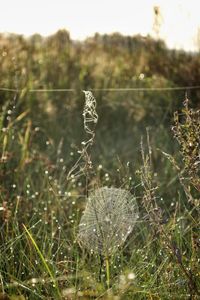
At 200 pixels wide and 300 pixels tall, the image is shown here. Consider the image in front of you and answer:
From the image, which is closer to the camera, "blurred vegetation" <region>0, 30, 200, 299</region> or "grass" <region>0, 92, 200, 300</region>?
"grass" <region>0, 92, 200, 300</region>

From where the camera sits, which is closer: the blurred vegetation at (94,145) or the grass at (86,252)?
the grass at (86,252)

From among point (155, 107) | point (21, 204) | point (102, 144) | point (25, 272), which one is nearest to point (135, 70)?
point (155, 107)

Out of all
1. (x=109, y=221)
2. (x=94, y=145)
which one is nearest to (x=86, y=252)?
(x=109, y=221)

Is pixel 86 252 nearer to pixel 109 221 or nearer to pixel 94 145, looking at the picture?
pixel 109 221

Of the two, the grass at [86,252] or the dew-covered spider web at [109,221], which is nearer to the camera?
the grass at [86,252]

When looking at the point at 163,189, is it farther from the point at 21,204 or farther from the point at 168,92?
the point at 168,92

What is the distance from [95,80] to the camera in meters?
4.86

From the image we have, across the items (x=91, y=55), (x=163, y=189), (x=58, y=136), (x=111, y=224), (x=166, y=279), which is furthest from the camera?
(x=91, y=55)

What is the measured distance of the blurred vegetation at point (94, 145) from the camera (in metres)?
2.05

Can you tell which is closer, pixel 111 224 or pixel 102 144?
pixel 111 224

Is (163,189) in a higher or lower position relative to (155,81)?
lower

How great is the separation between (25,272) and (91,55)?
366 centimetres

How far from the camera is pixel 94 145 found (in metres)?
4.08

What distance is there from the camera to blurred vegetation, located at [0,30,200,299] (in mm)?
2047
